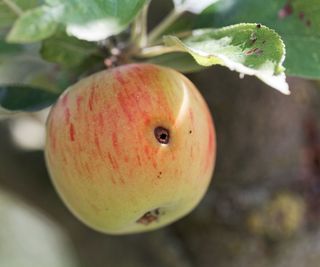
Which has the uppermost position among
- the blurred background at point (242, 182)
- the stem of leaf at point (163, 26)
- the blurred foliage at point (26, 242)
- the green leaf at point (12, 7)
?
the green leaf at point (12, 7)

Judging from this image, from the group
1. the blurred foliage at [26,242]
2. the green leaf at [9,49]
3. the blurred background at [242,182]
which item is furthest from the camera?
the blurred foliage at [26,242]

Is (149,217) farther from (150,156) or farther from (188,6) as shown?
(188,6)

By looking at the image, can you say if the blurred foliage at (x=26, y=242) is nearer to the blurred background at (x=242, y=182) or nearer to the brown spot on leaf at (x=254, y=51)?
the blurred background at (x=242, y=182)

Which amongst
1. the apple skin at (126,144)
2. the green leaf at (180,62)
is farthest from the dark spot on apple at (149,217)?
the green leaf at (180,62)

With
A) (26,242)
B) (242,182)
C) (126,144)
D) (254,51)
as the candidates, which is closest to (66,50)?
(126,144)

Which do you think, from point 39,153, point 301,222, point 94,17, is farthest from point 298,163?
point 94,17
